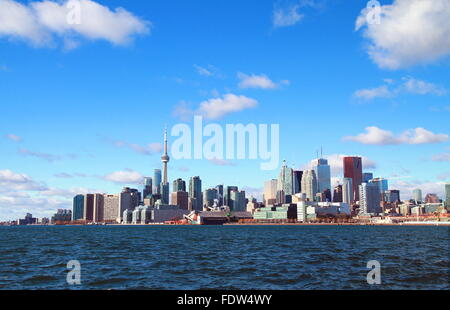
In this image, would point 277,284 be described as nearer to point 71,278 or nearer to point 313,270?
point 313,270

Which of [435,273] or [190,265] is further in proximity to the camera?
[190,265]

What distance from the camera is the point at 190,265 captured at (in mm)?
50125
